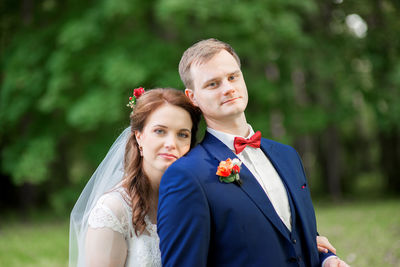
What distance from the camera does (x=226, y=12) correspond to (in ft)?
34.8

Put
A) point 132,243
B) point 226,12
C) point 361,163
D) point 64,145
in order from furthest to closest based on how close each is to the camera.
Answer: point 361,163 → point 64,145 → point 226,12 → point 132,243

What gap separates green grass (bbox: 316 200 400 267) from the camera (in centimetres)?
714

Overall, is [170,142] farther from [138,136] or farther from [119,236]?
[119,236]

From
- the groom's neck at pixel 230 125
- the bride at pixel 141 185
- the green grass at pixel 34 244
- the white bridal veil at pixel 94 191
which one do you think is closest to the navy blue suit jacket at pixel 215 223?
the groom's neck at pixel 230 125

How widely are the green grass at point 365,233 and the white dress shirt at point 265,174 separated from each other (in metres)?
5.06

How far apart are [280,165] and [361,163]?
27.9 m

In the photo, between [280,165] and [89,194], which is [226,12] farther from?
[280,165]

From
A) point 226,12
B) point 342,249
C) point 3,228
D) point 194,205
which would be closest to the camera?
point 194,205

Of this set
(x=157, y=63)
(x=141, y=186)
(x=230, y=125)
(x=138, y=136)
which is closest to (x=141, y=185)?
(x=141, y=186)

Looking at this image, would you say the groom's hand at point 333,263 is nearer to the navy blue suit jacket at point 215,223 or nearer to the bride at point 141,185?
the navy blue suit jacket at point 215,223

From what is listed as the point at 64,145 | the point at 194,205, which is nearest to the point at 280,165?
the point at 194,205

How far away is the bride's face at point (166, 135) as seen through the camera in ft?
9.01

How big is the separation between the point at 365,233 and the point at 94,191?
23.1 ft

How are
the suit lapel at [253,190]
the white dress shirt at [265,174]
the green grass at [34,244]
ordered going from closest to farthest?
1. the suit lapel at [253,190]
2. the white dress shirt at [265,174]
3. the green grass at [34,244]
